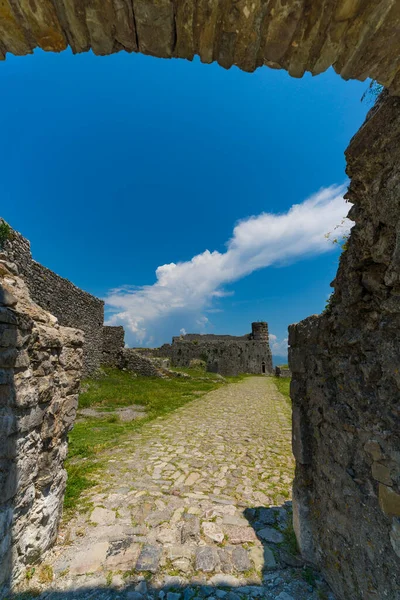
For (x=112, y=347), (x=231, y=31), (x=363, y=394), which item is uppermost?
(x=231, y=31)

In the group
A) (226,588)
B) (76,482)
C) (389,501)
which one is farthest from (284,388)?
(389,501)

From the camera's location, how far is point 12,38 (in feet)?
6.84

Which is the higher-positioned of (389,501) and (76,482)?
(389,501)

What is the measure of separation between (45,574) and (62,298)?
47.7 ft

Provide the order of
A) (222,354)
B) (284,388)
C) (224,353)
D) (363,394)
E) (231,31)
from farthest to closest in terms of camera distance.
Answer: (224,353) → (222,354) → (284,388) → (363,394) → (231,31)

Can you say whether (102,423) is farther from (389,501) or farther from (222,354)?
(222,354)

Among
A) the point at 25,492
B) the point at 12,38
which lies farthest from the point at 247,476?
the point at 12,38

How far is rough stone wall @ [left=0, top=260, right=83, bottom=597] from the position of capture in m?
2.86

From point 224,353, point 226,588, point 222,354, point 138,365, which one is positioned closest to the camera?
point 226,588

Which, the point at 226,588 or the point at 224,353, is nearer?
the point at 226,588

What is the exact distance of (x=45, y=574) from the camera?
10.5 feet

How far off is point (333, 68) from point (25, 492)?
5.01 m

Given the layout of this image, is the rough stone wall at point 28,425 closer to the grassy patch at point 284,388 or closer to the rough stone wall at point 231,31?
the rough stone wall at point 231,31

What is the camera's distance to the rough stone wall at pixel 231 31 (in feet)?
6.02
